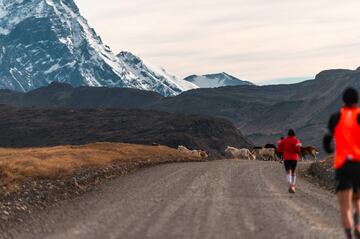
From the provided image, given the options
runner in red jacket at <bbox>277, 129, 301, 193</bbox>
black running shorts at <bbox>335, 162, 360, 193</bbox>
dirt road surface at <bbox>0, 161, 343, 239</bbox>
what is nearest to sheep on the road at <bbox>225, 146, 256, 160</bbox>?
dirt road surface at <bbox>0, 161, 343, 239</bbox>

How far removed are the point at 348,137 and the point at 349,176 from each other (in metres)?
0.74

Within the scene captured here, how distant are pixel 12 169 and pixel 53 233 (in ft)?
44.6

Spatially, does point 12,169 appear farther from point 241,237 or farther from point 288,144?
point 241,237

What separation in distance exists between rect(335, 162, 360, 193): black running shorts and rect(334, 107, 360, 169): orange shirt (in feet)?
0.32

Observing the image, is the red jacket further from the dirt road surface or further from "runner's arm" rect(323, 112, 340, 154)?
"runner's arm" rect(323, 112, 340, 154)

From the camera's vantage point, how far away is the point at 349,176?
1084cm

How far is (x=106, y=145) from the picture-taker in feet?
182

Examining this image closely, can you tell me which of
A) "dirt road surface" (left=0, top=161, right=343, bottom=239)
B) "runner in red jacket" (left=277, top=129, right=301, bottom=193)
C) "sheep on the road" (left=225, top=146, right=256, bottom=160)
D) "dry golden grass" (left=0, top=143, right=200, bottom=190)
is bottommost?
"sheep on the road" (left=225, top=146, right=256, bottom=160)

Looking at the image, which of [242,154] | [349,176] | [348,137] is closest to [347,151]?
[348,137]

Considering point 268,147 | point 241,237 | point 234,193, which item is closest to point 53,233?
point 241,237

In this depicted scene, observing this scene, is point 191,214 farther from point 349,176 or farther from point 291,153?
point 291,153

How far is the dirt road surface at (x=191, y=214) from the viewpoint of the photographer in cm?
1426

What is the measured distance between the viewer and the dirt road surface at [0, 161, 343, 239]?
46.8 feet

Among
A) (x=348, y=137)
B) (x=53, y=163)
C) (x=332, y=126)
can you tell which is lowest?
(x=53, y=163)
